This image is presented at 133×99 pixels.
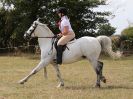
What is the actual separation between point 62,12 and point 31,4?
23.0 meters

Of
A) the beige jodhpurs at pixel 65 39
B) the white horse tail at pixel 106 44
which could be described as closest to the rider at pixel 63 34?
the beige jodhpurs at pixel 65 39

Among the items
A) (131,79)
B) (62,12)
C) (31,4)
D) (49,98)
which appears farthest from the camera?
(31,4)

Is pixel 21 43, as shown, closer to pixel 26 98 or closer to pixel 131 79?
pixel 131 79

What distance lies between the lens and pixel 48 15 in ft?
119

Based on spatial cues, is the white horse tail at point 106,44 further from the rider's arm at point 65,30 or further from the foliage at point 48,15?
the foliage at point 48,15

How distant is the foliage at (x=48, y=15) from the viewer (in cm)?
3588

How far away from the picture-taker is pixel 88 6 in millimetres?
37281

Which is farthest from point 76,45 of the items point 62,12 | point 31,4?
point 31,4

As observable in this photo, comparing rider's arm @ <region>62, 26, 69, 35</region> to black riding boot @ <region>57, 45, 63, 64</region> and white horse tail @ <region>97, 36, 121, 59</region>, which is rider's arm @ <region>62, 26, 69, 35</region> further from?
white horse tail @ <region>97, 36, 121, 59</region>

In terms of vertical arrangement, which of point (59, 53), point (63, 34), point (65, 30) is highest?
point (65, 30)

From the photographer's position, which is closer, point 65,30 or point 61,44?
point 65,30

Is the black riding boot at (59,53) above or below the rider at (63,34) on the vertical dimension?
below

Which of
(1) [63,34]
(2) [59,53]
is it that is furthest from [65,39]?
(2) [59,53]

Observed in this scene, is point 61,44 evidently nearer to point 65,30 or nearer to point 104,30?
point 65,30
